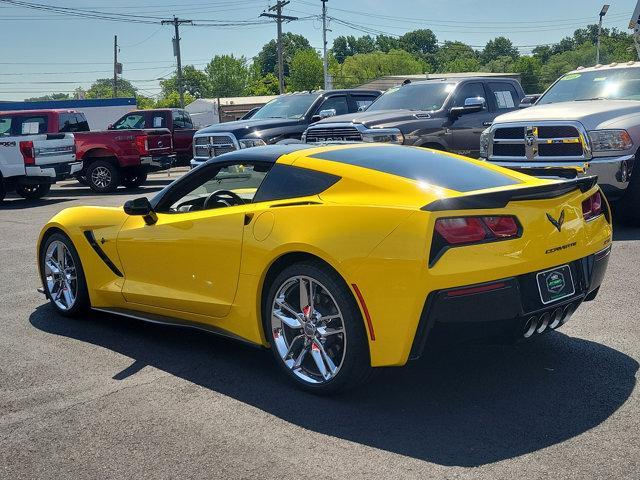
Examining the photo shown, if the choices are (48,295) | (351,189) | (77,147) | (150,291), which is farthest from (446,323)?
(77,147)

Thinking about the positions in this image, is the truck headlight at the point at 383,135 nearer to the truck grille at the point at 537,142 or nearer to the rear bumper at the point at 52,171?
the truck grille at the point at 537,142

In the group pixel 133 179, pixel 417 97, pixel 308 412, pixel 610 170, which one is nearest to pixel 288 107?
pixel 417 97

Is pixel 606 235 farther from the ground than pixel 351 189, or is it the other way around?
pixel 351 189

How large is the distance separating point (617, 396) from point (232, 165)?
2802 millimetres

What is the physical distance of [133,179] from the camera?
2061 centimetres

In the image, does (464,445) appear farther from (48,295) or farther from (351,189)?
(48,295)

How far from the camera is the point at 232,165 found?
203 inches

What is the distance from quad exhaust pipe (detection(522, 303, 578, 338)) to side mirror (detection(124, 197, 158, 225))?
272cm

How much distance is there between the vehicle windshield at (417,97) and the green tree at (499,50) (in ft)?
550

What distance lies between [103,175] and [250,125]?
654cm

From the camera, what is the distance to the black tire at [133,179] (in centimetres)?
2031

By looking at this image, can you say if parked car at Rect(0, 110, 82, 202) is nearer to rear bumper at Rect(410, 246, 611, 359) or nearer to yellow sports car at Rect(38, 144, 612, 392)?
yellow sports car at Rect(38, 144, 612, 392)

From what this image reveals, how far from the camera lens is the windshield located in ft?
50.3

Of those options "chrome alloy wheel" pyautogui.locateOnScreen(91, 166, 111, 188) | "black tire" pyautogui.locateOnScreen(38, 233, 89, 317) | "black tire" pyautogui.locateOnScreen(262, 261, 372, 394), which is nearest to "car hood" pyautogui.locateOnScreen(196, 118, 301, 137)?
"chrome alloy wheel" pyautogui.locateOnScreen(91, 166, 111, 188)
